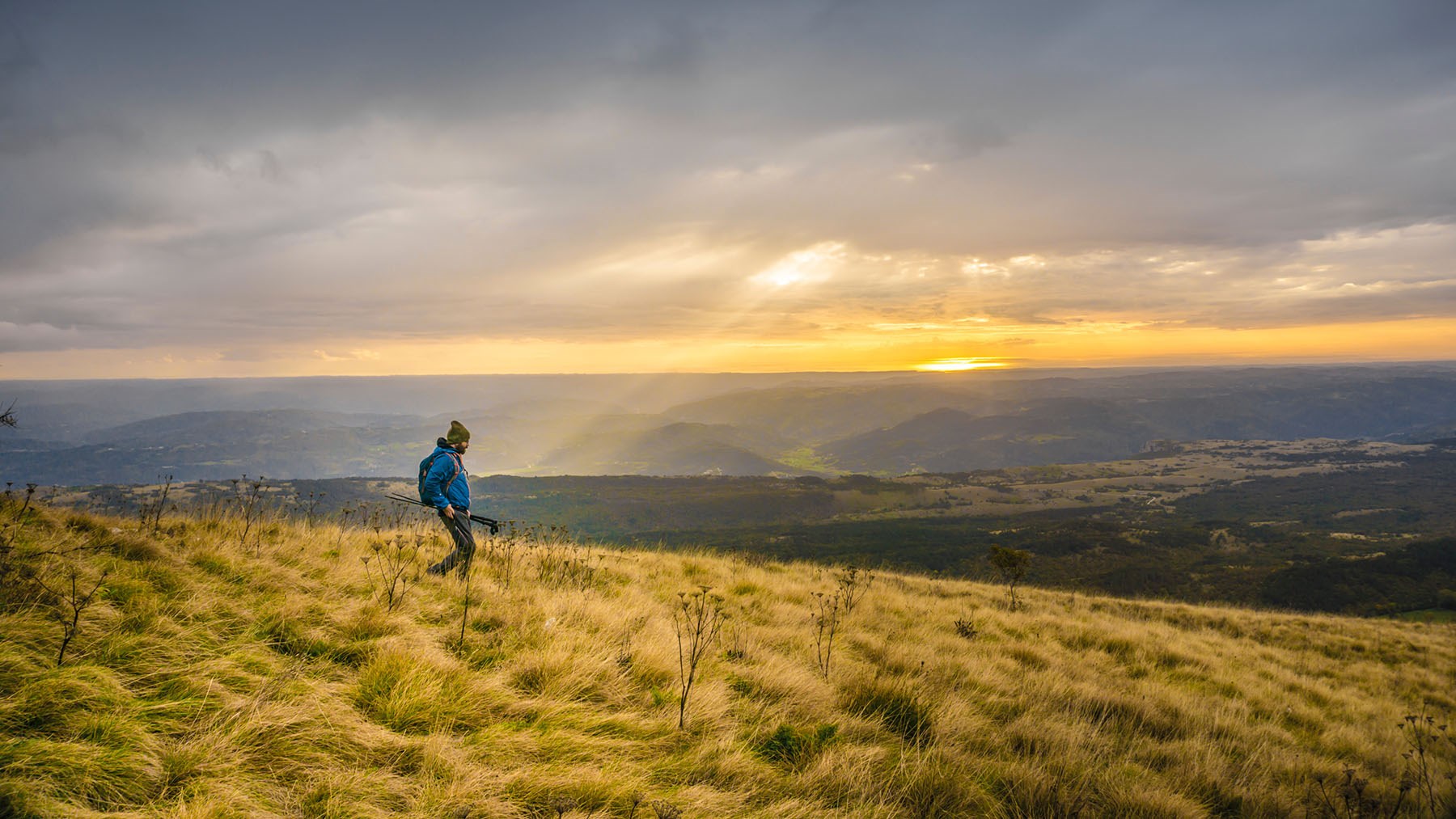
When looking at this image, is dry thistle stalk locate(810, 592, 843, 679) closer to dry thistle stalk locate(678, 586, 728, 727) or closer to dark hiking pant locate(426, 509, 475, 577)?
dry thistle stalk locate(678, 586, 728, 727)

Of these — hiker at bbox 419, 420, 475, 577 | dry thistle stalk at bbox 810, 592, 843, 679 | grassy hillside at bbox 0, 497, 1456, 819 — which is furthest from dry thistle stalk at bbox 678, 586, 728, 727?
hiker at bbox 419, 420, 475, 577

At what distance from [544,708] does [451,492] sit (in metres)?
4.53

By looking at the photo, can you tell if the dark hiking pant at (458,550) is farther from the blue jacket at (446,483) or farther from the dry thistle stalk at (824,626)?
the dry thistle stalk at (824,626)

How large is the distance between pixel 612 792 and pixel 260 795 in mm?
1788

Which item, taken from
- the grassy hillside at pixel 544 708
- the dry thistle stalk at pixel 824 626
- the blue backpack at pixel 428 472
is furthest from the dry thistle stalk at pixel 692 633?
the blue backpack at pixel 428 472

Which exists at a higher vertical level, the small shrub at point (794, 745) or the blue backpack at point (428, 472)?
the blue backpack at point (428, 472)

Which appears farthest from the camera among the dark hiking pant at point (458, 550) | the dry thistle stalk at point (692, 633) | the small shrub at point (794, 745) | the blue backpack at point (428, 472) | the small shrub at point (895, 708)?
the blue backpack at point (428, 472)

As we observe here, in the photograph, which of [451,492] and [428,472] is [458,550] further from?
[428,472]

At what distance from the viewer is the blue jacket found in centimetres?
754

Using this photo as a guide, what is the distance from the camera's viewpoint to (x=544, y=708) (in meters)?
4.23

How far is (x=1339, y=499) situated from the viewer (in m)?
164

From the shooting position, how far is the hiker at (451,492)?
24.2 feet

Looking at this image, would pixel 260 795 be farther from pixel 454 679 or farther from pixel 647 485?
pixel 647 485

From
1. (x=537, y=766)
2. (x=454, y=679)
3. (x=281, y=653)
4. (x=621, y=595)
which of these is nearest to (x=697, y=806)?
(x=537, y=766)
